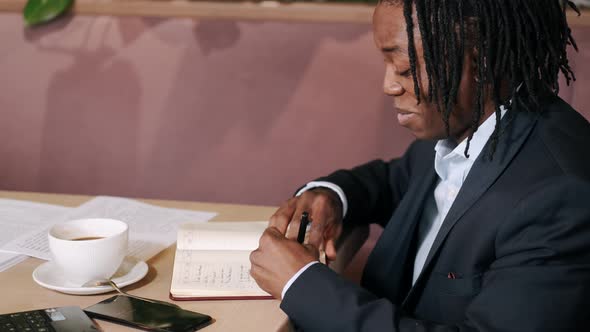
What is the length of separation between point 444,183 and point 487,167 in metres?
0.20

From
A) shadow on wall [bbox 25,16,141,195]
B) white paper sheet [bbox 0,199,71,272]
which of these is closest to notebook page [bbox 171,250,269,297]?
white paper sheet [bbox 0,199,71,272]

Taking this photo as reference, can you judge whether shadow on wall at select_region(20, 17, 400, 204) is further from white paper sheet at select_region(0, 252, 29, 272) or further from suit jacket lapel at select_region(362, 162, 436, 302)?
white paper sheet at select_region(0, 252, 29, 272)

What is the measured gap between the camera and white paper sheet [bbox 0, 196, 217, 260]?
43.6 inches

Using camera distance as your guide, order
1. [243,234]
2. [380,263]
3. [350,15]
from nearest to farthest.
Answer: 1. [243,234]
2. [380,263]
3. [350,15]

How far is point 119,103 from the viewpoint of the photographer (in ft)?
6.25

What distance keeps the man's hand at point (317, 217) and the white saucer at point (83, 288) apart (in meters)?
0.22

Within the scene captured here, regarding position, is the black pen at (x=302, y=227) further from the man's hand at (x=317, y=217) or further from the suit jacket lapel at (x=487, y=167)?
the suit jacket lapel at (x=487, y=167)

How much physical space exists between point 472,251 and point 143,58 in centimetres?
112

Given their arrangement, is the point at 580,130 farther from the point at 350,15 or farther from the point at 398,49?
the point at 350,15

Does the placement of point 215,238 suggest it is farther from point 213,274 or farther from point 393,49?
point 393,49

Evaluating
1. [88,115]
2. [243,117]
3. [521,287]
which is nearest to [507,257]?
[521,287]

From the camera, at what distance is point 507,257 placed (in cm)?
93

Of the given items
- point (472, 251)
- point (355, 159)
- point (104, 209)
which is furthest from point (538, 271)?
point (355, 159)

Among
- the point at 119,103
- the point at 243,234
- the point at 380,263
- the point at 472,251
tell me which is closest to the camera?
the point at 472,251
